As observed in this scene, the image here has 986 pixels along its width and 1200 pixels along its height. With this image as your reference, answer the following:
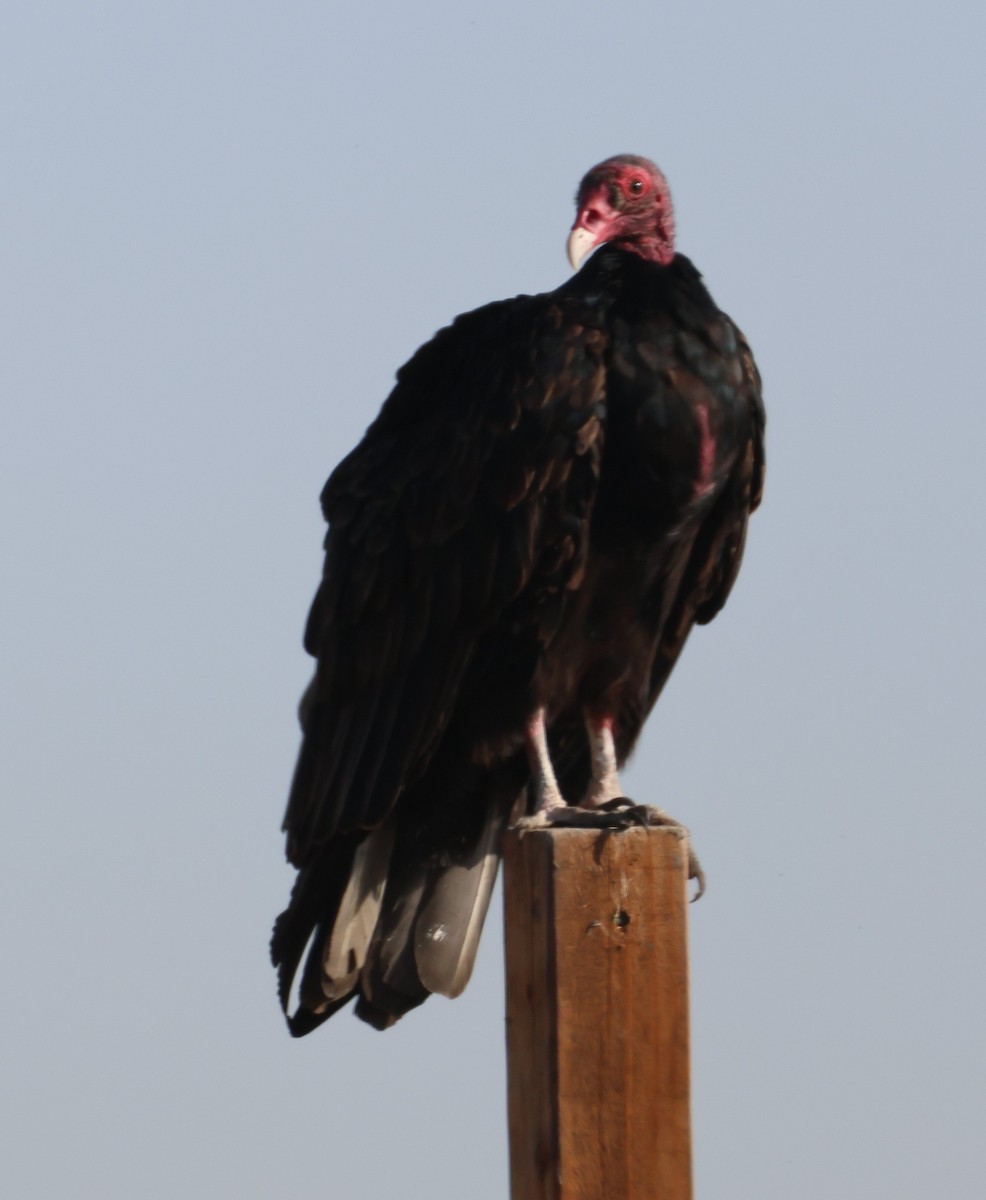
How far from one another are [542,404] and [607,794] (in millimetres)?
851

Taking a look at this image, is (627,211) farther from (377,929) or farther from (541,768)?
(377,929)

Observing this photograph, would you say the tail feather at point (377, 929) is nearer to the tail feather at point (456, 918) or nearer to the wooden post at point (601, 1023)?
the tail feather at point (456, 918)

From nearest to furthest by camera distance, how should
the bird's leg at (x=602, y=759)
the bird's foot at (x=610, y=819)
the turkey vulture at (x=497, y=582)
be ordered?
the bird's foot at (x=610, y=819) < the turkey vulture at (x=497, y=582) < the bird's leg at (x=602, y=759)

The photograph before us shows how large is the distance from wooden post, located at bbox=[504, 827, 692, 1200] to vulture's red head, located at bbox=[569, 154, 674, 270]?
1.55 m

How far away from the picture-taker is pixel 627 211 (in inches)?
166

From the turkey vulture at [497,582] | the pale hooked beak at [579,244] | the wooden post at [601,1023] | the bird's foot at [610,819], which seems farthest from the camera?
the pale hooked beak at [579,244]

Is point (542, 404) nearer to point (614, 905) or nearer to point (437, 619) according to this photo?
point (437, 619)

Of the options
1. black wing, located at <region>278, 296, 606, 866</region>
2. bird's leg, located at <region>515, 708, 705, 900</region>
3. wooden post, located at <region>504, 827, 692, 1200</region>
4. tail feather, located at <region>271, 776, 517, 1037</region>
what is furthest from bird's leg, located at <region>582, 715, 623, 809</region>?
wooden post, located at <region>504, 827, 692, 1200</region>

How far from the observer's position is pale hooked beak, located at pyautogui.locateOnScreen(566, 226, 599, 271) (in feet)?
13.4

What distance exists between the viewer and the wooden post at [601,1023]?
110 inches

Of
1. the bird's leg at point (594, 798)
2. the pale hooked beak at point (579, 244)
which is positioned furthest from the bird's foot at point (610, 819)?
the pale hooked beak at point (579, 244)

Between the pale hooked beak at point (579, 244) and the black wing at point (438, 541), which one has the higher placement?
the pale hooked beak at point (579, 244)

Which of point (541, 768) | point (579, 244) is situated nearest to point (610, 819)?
point (541, 768)

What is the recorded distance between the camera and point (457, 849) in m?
4.07
